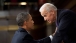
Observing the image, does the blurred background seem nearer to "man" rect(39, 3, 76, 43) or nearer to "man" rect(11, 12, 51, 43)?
"man" rect(39, 3, 76, 43)

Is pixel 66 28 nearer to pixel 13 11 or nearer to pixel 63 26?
pixel 63 26

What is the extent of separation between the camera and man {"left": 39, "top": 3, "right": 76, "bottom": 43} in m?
3.15

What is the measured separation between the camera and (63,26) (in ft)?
10.3

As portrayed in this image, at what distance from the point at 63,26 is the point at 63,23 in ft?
0.11

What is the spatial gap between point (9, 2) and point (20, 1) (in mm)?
258

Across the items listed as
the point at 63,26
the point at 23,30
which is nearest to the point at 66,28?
the point at 63,26

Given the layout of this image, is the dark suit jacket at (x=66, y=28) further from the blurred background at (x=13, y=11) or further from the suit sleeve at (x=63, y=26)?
the blurred background at (x=13, y=11)

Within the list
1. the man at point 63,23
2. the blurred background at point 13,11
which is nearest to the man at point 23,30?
the man at point 63,23

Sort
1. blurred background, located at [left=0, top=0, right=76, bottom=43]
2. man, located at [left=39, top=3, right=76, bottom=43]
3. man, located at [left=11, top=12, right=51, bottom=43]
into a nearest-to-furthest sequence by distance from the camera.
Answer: man, located at [left=11, top=12, right=51, bottom=43], man, located at [left=39, top=3, right=76, bottom=43], blurred background, located at [left=0, top=0, right=76, bottom=43]

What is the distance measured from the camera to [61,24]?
10.3 feet

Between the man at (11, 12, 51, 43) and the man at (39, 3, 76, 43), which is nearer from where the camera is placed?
the man at (11, 12, 51, 43)

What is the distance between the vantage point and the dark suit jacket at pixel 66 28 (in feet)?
10.3

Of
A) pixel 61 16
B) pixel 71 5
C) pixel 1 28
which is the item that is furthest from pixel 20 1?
pixel 61 16

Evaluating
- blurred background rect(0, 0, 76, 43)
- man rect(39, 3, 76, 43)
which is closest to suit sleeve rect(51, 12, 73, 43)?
man rect(39, 3, 76, 43)
